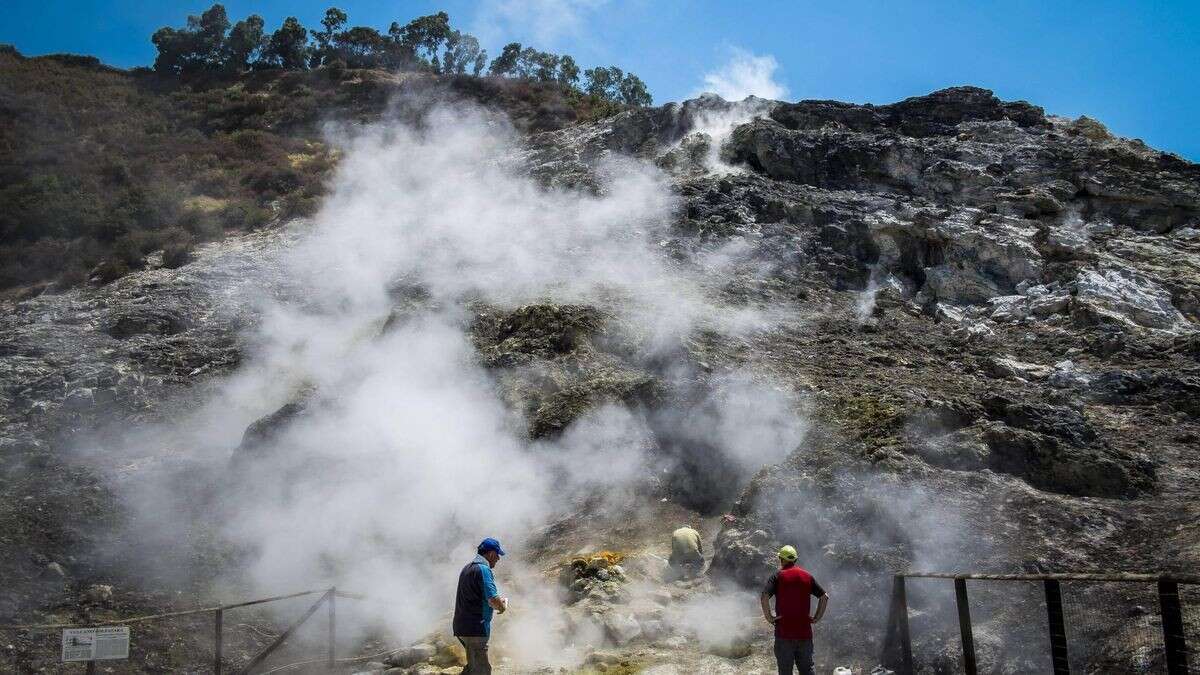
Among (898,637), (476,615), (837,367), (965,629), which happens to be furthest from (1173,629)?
(837,367)

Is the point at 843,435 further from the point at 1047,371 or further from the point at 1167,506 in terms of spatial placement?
the point at 1047,371

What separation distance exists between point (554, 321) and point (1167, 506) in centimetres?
841

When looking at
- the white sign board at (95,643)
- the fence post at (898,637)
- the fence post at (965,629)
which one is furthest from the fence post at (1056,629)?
the white sign board at (95,643)

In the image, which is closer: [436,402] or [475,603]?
[475,603]

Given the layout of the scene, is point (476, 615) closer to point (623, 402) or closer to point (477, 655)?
point (477, 655)

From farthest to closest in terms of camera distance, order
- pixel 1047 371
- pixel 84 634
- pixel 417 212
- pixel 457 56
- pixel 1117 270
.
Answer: pixel 457 56
pixel 417 212
pixel 1117 270
pixel 1047 371
pixel 84 634

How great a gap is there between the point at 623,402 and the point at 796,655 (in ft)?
20.2

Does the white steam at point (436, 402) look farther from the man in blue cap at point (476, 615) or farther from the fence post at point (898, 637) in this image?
the fence post at point (898, 637)

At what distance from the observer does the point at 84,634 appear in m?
5.20

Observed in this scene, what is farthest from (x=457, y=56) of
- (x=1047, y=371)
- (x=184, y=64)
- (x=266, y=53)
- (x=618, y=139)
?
(x=1047, y=371)

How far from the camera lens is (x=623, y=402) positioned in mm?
11258

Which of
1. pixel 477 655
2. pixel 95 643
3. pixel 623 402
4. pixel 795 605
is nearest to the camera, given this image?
pixel 95 643

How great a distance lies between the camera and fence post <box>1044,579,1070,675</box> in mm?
4543

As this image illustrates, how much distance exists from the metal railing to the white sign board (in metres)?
5.29
